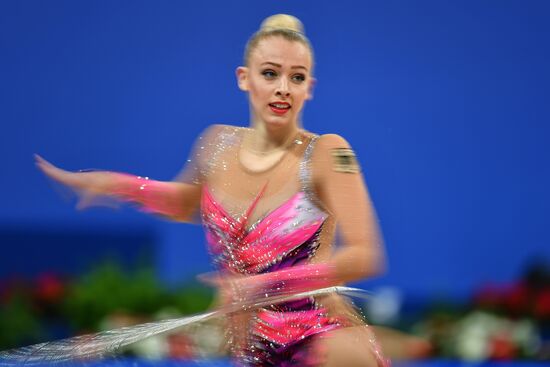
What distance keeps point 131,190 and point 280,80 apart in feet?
1.47

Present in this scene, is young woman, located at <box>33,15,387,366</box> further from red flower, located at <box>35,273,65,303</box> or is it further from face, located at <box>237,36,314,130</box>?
red flower, located at <box>35,273,65,303</box>

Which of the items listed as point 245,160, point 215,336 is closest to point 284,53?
point 245,160

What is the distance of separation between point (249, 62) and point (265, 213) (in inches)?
12.8

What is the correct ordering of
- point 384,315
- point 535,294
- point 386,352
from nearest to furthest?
point 386,352
point 384,315
point 535,294

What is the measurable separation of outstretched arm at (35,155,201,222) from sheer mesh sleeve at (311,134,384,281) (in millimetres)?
377

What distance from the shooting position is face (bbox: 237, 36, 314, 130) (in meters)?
1.80

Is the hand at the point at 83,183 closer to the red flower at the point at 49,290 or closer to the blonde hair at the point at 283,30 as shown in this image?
the blonde hair at the point at 283,30

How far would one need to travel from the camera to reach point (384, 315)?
334 cm

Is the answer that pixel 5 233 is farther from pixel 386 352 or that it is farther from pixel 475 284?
pixel 386 352

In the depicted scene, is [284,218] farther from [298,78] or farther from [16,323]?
[16,323]

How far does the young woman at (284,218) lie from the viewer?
157cm

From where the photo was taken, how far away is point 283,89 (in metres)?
1.79

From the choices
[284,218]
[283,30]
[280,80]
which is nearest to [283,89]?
[280,80]

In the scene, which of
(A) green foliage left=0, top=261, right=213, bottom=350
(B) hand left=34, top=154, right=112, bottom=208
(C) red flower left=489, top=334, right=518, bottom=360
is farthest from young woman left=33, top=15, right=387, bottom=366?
(C) red flower left=489, top=334, right=518, bottom=360
